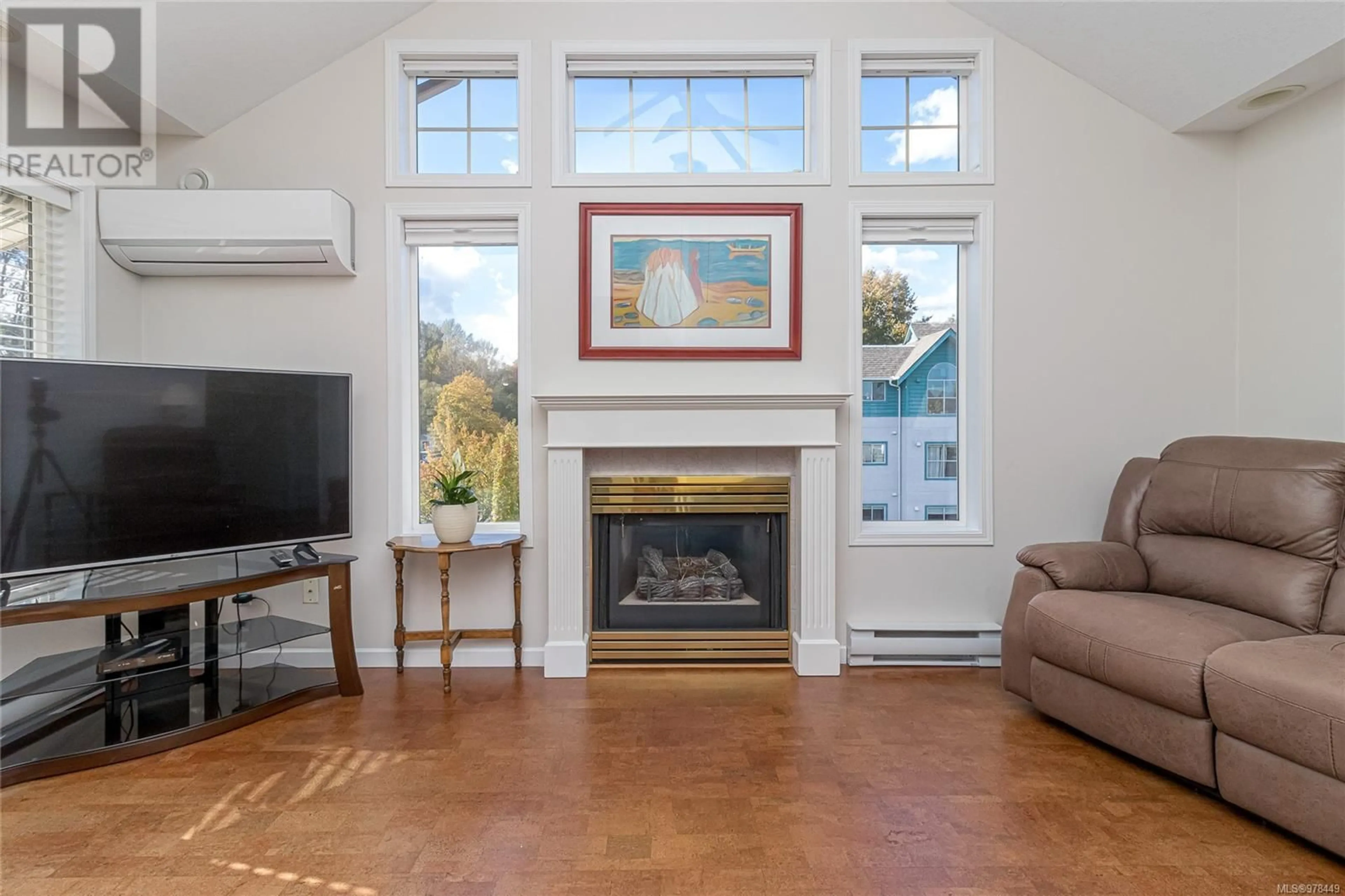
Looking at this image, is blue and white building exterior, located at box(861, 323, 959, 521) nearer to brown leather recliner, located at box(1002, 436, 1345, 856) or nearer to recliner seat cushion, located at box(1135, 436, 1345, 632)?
brown leather recliner, located at box(1002, 436, 1345, 856)

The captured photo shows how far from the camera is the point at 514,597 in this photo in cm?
308

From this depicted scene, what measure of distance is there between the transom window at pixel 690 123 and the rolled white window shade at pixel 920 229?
0.47m

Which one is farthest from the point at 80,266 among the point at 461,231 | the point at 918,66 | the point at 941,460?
the point at 941,460

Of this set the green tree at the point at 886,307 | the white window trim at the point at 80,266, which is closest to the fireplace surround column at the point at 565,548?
the green tree at the point at 886,307

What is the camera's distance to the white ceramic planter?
286 centimetres

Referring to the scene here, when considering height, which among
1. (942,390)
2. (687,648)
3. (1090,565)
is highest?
(942,390)

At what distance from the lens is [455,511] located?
2871 millimetres

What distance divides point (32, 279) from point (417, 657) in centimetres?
216

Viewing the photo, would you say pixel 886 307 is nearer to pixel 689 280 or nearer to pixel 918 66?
pixel 689 280

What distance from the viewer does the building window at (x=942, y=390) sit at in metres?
3.33

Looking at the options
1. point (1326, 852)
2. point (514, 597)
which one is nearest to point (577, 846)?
point (514, 597)

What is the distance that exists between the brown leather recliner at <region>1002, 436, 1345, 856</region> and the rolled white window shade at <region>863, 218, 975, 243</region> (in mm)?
1291

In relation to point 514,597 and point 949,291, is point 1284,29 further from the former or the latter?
point 514,597

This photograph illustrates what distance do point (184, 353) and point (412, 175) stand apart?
1.33 metres
